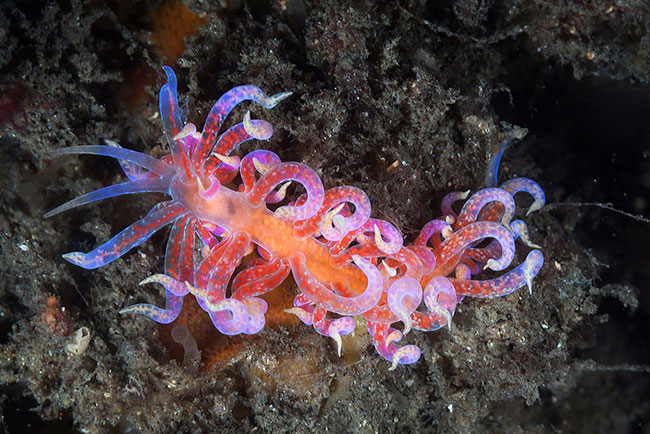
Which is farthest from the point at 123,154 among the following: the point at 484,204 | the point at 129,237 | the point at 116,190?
the point at 484,204

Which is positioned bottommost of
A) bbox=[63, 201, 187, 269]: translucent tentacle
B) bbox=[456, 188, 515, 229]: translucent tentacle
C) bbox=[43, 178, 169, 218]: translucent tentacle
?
bbox=[63, 201, 187, 269]: translucent tentacle

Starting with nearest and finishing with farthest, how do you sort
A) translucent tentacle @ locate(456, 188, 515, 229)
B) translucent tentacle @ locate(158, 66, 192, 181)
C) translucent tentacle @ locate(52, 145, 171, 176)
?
1. translucent tentacle @ locate(52, 145, 171, 176)
2. translucent tentacle @ locate(158, 66, 192, 181)
3. translucent tentacle @ locate(456, 188, 515, 229)

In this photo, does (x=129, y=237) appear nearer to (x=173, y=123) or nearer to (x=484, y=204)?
(x=173, y=123)

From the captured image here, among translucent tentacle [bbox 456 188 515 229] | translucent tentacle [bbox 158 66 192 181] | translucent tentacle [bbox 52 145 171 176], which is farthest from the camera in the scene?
translucent tentacle [bbox 456 188 515 229]

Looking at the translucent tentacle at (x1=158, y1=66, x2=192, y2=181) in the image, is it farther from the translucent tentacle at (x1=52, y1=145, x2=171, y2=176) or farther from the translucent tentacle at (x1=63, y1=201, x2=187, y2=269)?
the translucent tentacle at (x1=63, y1=201, x2=187, y2=269)

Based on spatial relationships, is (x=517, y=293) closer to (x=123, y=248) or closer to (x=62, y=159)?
(x=123, y=248)

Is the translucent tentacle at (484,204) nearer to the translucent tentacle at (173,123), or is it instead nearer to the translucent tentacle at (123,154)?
the translucent tentacle at (173,123)

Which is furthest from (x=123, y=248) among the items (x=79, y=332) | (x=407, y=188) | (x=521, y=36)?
(x=521, y=36)

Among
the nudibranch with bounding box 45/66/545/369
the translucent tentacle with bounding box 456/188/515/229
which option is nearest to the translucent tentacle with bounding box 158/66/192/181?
the nudibranch with bounding box 45/66/545/369
